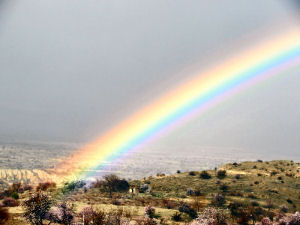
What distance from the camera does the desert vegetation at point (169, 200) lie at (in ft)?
91.6

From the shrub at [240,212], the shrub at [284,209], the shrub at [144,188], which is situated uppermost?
the shrub at [144,188]

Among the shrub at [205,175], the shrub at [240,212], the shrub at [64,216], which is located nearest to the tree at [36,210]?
the shrub at [64,216]

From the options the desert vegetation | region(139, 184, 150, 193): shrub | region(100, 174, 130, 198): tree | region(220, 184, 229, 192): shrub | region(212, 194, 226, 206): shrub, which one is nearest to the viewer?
the desert vegetation

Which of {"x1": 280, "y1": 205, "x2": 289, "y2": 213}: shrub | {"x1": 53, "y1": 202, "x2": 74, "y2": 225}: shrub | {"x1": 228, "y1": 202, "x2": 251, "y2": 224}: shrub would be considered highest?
{"x1": 53, "y1": 202, "x2": 74, "y2": 225}: shrub

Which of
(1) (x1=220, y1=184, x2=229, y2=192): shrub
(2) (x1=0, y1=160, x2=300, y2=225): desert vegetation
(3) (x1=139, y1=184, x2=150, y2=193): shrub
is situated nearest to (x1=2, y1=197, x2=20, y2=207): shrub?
(2) (x1=0, y1=160, x2=300, y2=225): desert vegetation

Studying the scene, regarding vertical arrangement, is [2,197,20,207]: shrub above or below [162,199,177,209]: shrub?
above

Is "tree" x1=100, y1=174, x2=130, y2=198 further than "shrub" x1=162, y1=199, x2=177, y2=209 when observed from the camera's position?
Yes

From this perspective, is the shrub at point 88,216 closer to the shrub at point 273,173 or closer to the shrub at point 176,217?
the shrub at point 176,217

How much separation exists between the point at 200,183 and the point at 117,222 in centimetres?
3508

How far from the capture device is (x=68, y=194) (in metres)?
46.6

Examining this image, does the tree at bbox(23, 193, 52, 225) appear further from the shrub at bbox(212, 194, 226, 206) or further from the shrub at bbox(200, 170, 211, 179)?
the shrub at bbox(200, 170, 211, 179)

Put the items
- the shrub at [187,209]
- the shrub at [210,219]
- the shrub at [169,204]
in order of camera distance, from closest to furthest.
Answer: the shrub at [210,219] → the shrub at [187,209] → the shrub at [169,204]

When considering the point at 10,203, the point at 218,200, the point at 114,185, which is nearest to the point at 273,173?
the point at 218,200

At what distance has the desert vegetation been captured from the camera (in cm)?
2792
